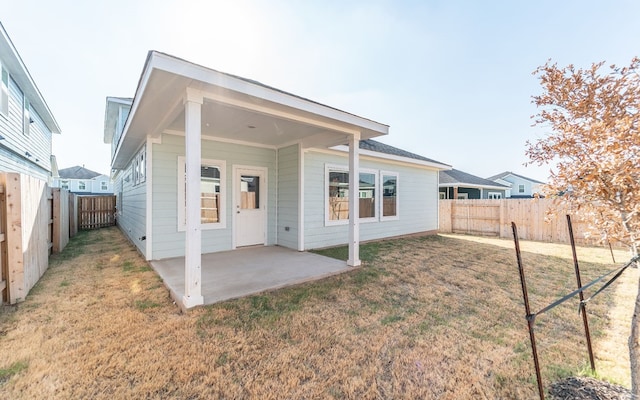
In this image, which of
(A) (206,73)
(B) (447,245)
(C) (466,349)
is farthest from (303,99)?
(B) (447,245)

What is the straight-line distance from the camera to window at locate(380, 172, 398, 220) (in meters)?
8.45

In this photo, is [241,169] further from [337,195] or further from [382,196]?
[382,196]

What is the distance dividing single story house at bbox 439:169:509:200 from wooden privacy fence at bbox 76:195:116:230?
18.2 m

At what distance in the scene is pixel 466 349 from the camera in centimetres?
237

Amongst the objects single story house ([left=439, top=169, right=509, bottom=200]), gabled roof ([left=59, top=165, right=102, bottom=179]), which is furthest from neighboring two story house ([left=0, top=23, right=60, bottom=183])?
gabled roof ([left=59, top=165, right=102, bottom=179])

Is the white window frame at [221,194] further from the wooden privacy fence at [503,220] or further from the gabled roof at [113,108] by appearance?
the wooden privacy fence at [503,220]

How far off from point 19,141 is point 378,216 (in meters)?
11.4

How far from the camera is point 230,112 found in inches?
165

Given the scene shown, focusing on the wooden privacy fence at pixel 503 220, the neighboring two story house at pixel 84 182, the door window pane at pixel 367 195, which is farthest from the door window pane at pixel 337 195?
the neighboring two story house at pixel 84 182

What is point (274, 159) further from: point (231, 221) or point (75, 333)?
point (75, 333)

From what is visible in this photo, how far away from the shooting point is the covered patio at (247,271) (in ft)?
12.0

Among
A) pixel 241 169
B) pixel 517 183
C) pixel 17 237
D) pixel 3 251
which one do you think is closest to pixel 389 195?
pixel 241 169

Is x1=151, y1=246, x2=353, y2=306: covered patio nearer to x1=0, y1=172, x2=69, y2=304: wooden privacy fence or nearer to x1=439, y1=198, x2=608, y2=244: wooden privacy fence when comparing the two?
x1=0, y1=172, x2=69, y2=304: wooden privacy fence

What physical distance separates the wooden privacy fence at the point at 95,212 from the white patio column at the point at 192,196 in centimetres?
1169
